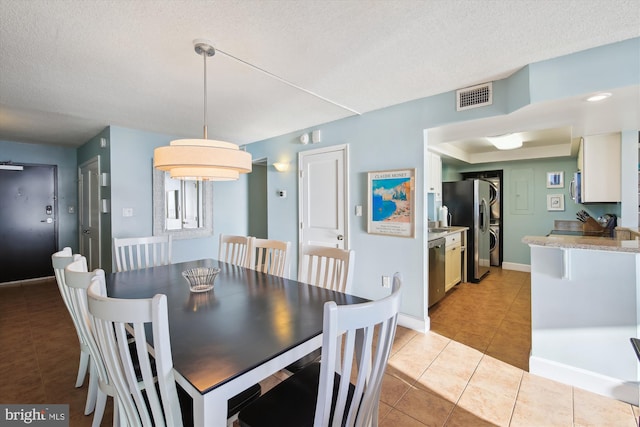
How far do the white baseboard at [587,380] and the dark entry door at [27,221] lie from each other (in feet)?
22.3

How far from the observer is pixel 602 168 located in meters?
2.96

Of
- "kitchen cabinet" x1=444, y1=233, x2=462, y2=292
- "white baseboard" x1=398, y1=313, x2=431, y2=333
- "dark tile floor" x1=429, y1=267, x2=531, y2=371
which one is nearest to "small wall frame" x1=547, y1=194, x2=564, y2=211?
"dark tile floor" x1=429, y1=267, x2=531, y2=371

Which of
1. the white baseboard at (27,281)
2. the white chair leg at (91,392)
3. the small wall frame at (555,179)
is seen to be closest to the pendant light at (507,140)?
the small wall frame at (555,179)

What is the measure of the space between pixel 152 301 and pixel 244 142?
4.08 m

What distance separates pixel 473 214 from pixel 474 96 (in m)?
2.66

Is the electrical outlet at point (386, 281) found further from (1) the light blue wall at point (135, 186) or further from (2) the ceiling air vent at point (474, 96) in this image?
(1) the light blue wall at point (135, 186)

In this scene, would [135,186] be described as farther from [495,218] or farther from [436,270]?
[495,218]

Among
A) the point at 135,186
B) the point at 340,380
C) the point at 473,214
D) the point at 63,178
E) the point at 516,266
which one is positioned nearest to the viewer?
the point at 340,380

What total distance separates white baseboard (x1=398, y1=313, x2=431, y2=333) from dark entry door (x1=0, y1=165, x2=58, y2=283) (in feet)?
18.9

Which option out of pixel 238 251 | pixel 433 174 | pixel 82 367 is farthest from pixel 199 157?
pixel 433 174

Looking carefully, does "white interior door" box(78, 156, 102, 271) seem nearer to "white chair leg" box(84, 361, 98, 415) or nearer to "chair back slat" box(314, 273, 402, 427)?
"white chair leg" box(84, 361, 98, 415)

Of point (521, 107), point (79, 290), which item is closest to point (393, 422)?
point (79, 290)

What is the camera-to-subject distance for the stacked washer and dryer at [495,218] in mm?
5312

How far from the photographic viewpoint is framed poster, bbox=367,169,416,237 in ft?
9.29
